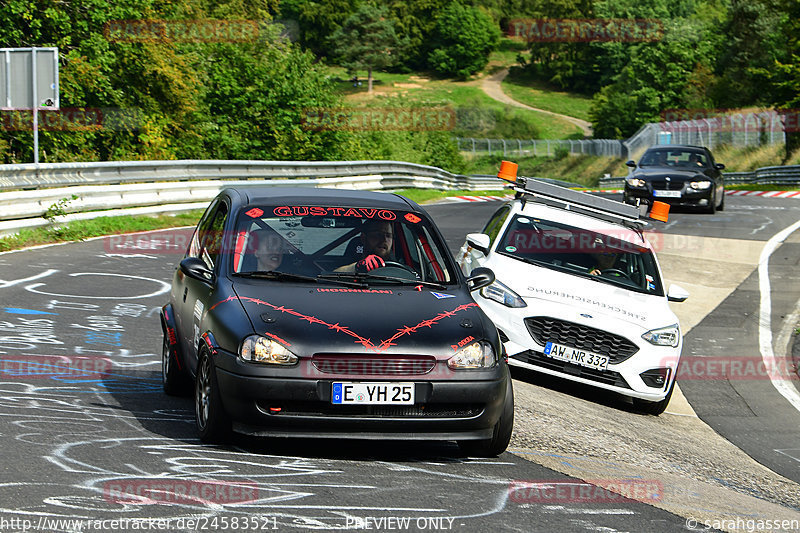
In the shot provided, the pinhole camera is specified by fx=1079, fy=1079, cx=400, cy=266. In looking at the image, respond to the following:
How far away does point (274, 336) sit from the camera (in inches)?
237

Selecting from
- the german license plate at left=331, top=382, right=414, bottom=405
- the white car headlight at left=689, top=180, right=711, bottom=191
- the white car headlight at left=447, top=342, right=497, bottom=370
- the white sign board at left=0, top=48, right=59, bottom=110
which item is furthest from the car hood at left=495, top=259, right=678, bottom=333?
the white car headlight at left=689, top=180, right=711, bottom=191

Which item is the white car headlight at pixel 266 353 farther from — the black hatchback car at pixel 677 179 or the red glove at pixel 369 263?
the black hatchback car at pixel 677 179

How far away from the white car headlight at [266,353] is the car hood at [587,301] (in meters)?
4.36

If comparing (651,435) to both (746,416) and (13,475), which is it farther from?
(13,475)

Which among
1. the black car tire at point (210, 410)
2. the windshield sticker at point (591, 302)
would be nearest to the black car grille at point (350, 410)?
the black car tire at point (210, 410)

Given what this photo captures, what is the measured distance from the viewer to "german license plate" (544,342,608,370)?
9.80 metres

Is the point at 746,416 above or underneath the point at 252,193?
underneath

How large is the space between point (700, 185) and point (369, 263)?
65.3 ft

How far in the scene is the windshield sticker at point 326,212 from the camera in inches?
287

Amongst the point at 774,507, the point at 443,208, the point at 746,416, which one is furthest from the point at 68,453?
the point at 443,208

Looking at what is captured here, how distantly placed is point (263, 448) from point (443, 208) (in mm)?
21464

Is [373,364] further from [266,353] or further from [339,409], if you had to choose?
[266,353]

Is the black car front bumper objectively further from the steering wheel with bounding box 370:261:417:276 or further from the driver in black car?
the driver in black car

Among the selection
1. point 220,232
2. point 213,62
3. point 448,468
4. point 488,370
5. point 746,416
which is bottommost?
point 746,416
